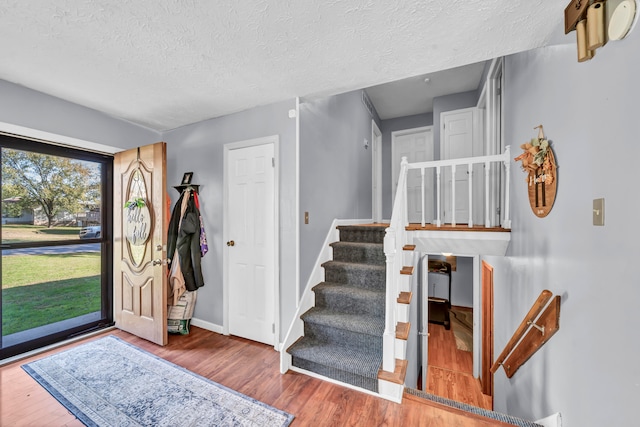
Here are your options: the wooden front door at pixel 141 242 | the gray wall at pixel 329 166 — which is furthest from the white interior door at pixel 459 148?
the wooden front door at pixel 141 242

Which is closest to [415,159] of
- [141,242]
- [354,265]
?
[354,265]

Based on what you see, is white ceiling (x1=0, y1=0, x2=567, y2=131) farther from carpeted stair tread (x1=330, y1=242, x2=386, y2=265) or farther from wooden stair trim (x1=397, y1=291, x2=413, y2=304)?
wooden stair trim (x1=397, y1=291, x2=413, y2=304)

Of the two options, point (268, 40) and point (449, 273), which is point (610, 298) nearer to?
point (268, 40)

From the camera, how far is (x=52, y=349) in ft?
7.88

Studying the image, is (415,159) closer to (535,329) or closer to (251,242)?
(251,242)

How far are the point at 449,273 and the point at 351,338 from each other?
3279 millimetres

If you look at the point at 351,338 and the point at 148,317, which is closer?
the point at 351,338

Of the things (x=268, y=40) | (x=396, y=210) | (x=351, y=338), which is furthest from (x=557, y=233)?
(x=268, y=40)

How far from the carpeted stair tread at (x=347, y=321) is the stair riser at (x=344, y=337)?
49 mm

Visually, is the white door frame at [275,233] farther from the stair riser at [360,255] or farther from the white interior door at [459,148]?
the white interior door at [459,148]

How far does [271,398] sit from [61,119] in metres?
3.17

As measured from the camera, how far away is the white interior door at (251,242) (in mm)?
2520

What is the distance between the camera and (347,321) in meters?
2.17

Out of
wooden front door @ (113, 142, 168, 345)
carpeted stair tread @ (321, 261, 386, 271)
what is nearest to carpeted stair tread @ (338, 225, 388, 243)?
carpeted stair tread @ (321, 261, 386, 271)
